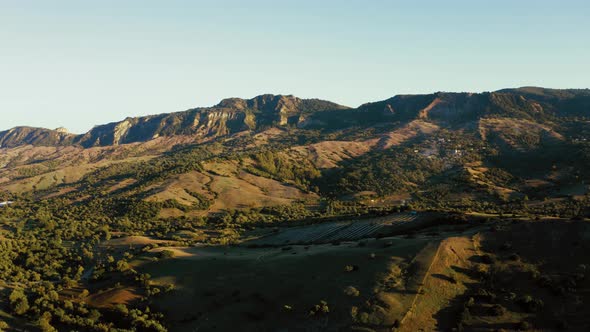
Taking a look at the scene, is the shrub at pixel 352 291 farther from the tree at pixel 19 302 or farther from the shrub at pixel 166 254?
the tree at pixel 19 302

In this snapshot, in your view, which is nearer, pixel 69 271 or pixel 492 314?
pixel 492 314

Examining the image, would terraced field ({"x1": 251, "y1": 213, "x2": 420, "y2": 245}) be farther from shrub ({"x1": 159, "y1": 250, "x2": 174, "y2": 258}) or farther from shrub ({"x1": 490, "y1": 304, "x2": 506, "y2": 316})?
shrub ({"x1": 490, "y1": 304, "x2": 506, "y2": 316})

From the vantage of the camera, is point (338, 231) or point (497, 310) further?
point (338, 231)

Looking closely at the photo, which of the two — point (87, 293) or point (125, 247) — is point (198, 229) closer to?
point (125, 247)

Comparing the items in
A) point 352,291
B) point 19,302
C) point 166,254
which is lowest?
point 19,302

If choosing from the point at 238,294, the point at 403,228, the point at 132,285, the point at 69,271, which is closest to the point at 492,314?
the point at 238,294

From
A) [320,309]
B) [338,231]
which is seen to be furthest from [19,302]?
[338,231]

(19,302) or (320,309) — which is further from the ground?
(320,309)

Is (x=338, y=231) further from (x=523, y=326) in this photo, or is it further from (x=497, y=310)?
(x=523, y=326)
